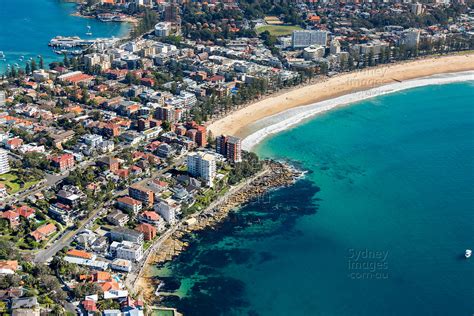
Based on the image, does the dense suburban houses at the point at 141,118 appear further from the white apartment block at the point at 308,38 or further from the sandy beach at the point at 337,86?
the sandy beach at the point at 337,86

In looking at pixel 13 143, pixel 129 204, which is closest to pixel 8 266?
pixel 129 204

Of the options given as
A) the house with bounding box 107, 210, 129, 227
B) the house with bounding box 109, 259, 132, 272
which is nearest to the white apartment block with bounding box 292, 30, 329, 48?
the house with bounding box 107, 210, 129, 227

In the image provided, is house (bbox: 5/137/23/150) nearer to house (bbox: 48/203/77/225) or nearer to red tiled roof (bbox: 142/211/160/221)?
house (bbox: 48/203/77/225)

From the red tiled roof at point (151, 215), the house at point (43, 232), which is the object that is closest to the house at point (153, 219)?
the red tiled roof at point (151, 215)

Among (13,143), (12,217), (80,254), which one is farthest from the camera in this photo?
(13,143)

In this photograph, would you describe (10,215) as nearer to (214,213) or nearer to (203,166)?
(214,213)
